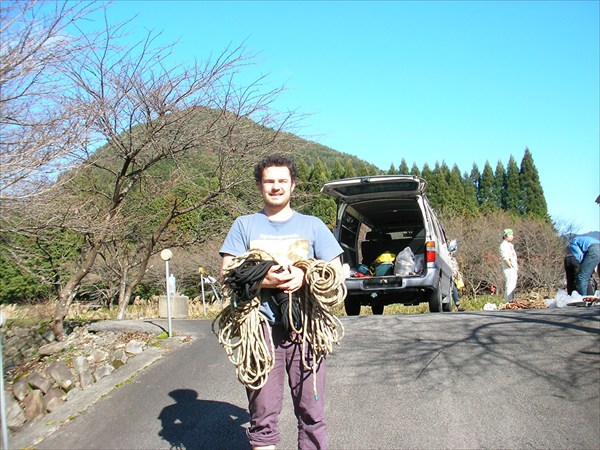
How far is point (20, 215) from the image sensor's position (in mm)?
8531

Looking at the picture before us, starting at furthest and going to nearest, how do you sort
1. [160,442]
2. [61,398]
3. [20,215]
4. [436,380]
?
[20,215]
[61,398]
[436,380]
[160,442]

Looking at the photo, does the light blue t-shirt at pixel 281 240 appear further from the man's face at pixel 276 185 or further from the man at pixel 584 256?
the man at pixel 584 256

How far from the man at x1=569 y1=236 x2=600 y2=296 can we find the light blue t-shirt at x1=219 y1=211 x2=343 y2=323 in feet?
20.6

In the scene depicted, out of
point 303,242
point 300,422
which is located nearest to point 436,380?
point 300,422

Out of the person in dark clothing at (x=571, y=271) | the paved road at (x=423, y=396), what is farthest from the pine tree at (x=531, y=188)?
the paved road at (x=423, y=396)

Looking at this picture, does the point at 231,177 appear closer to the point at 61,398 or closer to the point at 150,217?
the point at 150,217

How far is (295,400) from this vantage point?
129 inches

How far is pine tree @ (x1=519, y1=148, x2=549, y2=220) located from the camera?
41625 mm

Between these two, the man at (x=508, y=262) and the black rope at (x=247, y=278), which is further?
the man at (x=508, y=262)

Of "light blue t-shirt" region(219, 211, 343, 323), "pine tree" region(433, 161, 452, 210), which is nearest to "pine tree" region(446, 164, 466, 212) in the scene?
"pine tree" region(433, 161, 452, 210)

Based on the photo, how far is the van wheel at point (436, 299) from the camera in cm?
926

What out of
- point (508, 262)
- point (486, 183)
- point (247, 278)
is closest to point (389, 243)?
point (508, 262)

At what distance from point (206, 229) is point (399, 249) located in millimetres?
4299

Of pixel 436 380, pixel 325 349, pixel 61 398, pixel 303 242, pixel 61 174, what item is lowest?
pixel 61 398
